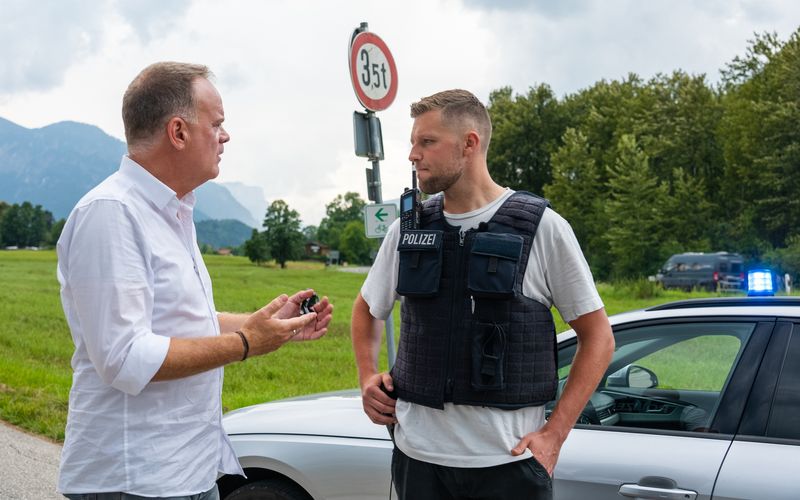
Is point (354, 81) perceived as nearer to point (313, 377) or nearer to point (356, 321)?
point (356, 321)

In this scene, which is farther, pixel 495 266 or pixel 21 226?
pixel 21 226

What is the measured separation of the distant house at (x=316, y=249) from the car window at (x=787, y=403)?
4924 inches

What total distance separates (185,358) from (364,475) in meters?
1.54

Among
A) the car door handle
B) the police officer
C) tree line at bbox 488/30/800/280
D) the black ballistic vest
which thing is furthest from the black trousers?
tree line at bbox 488/30/800/280

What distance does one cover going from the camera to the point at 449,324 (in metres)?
2.25

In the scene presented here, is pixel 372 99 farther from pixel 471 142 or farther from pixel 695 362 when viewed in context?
pixel 471 142

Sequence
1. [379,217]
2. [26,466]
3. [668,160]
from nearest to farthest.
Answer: [26,466]
[379,217]
[668,160]

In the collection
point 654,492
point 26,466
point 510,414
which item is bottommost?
point 26,466

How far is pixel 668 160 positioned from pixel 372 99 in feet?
154

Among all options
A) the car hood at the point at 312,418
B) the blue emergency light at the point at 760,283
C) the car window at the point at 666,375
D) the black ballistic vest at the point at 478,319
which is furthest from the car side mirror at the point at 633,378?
the black ballistic vest at the point at 478,319

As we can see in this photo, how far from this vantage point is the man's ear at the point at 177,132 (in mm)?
1894

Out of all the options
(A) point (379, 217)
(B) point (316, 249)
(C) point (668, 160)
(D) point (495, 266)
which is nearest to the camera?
(D) point (495, 266)

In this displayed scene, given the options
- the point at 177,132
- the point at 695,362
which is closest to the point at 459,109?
the point at 177,132

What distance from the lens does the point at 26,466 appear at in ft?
18.4
